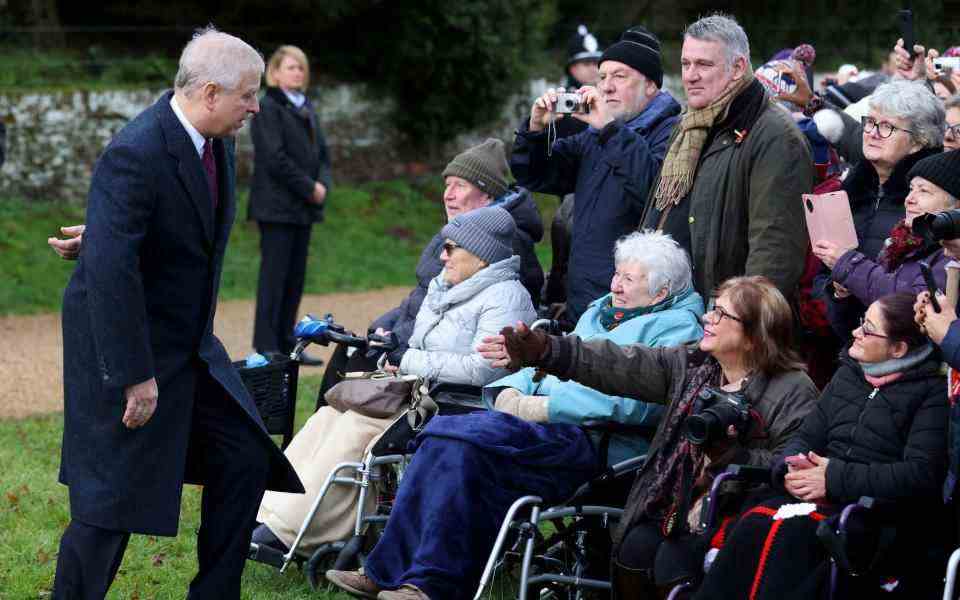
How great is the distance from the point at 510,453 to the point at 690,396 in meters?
0.65

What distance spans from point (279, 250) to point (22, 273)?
3.51 meters

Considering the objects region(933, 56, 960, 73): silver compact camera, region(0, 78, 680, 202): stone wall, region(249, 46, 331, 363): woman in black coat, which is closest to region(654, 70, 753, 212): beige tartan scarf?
region(933, 56, 960, 73): silver compact camera

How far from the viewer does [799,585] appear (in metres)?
4.31

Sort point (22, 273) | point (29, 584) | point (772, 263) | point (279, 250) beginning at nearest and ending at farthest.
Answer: point (772, 263) → point (29, 584) → point (279, 250) → point (22, 273)

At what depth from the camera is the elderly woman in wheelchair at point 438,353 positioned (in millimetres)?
5957

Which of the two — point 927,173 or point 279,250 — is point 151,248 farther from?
point 279,250

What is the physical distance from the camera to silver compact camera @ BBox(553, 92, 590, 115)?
629 cm

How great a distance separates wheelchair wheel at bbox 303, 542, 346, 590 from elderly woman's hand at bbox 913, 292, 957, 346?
8.44ft

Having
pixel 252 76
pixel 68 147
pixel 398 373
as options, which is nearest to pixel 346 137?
pixel 68 147

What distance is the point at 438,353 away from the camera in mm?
6047

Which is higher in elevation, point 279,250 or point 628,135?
point 628,135

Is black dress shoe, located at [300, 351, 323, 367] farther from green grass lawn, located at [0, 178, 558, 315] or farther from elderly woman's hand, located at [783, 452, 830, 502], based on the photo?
elderly woman's hand, located at [783, 452, 830, 502]

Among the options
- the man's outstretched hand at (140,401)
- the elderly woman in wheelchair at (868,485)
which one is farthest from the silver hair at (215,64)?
the elderly woman in wheelchair at (868,485)

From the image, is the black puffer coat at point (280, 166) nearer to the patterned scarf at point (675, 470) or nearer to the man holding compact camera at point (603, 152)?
the man holding compact camera at point (603, 152)
